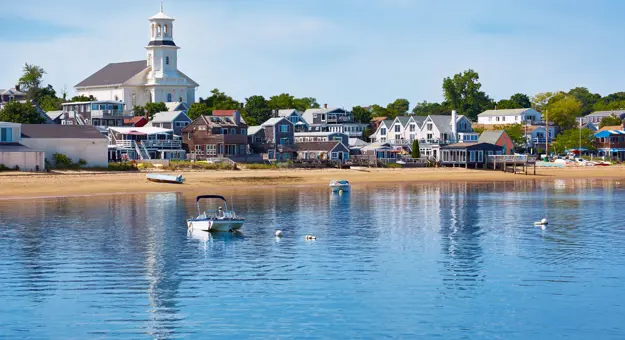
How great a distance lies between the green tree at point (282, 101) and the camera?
178 m

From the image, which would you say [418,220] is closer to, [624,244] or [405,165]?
[624,244]

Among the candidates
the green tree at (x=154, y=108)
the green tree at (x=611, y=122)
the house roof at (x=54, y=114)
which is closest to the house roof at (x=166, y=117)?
the green tree at (x=154, y=108)

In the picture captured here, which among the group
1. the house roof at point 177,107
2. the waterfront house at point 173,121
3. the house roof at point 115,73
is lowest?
the waterfront house at point 173,121

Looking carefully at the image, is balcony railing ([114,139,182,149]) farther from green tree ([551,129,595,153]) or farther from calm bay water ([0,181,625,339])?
green tree ([551,129,595,153])

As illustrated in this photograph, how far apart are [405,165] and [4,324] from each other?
101m

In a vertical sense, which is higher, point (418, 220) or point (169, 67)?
point (169, 67)

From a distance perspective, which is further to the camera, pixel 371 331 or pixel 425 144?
pixel 425 144

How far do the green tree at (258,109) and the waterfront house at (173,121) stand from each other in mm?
26084

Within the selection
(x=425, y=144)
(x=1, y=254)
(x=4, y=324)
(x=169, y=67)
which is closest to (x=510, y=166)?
(x=425, y=144)

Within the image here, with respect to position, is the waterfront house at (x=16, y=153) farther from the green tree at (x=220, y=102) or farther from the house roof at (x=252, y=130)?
the green tree at (x=220, y=102)

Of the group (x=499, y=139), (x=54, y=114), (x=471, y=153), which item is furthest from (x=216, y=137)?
(x=499, y=139)

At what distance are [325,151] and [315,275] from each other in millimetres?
89730

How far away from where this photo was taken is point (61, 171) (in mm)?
92000

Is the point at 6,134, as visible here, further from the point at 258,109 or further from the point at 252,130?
the point at 258,109
